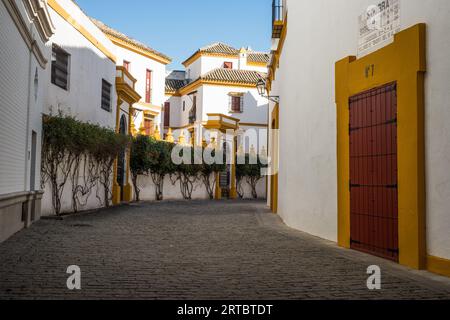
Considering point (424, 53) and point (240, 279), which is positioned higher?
point (424, 53)

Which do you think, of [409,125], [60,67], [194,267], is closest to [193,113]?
[60,67]

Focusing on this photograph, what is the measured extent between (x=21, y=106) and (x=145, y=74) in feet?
84.1

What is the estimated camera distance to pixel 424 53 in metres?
6.08

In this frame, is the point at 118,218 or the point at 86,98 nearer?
the point at 118,218

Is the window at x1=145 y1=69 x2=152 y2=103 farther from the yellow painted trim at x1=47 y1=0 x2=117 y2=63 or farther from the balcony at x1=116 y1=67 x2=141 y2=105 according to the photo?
the yellow painted trim at x1=47 y1=0 x2=117 y2=63

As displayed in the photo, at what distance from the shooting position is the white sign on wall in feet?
22.2

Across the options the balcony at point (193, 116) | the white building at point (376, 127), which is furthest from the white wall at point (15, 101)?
the balcony at point (193, 116)

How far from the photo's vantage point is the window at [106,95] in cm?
1805

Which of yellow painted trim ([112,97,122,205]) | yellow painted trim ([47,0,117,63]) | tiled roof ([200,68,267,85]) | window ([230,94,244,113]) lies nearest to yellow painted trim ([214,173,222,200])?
yellow painted trim ([112,97,122,205])

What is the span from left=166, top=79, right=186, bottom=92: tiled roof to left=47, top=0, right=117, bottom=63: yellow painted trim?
2445 centimetres

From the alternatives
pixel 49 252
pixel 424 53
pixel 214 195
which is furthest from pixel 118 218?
pixel 214 195

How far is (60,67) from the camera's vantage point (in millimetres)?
14242
